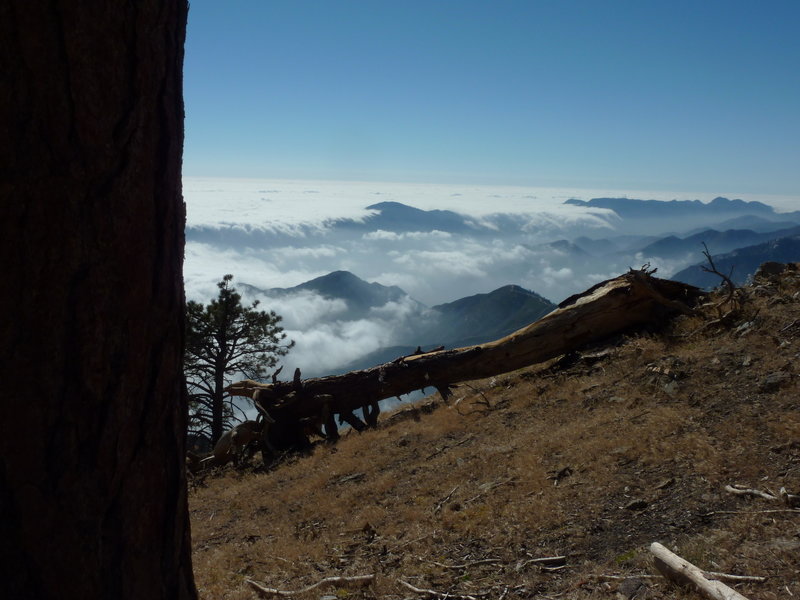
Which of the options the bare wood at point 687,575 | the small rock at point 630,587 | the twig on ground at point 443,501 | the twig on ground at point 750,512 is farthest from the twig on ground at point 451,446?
the small rock at point 630,587

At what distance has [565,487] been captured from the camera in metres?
6.43

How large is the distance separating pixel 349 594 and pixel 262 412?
7539 millimetres

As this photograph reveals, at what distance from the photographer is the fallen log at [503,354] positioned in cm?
1159

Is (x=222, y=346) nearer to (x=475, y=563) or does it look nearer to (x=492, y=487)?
(x=492, y=487)

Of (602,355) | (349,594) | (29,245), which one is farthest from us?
(602,355)

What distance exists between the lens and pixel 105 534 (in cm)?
211

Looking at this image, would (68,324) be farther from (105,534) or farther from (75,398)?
(105,534)

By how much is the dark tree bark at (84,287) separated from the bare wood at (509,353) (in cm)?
1020

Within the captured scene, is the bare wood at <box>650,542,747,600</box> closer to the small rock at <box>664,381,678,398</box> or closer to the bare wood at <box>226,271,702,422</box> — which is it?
the small rock at <box>664,381,678,398</box>

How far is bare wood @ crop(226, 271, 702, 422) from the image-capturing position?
11586 millimetres

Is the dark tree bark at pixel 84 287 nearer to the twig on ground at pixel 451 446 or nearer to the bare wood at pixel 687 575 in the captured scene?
the bare wood at pixel 687 575

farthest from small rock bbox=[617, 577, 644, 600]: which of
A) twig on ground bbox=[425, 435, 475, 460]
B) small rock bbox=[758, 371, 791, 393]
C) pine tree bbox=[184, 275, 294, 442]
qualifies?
pine tree bbox=[184, 275, 294, 442]

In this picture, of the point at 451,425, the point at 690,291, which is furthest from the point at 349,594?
the point at 690,291

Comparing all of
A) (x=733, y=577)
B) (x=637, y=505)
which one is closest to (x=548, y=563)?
(x=637, y=505)
